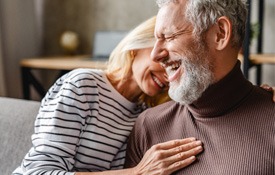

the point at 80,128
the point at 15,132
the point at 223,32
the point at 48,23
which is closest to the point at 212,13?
the point at 223,32

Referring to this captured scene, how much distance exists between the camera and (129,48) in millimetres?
1469

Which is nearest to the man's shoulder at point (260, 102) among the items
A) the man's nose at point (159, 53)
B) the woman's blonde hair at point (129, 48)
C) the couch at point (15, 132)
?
the man's nose at point (159, 53)

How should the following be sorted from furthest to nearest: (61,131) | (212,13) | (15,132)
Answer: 1. (15,132)
2. (61,131)
3. (212,13)

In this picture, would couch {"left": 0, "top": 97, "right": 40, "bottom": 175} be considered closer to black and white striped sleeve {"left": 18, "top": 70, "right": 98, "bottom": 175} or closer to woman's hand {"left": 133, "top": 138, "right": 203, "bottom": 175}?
black and white striped sleeve {"left": 18, "top": 70, "right": 98, "bottom": 175}

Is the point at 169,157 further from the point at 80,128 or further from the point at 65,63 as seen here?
the point at 65,63

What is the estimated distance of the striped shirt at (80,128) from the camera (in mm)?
1315

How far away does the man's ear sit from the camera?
1.16 meters

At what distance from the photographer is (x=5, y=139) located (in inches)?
61.9

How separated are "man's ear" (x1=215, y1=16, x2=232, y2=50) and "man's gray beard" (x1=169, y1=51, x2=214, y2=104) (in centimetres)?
5

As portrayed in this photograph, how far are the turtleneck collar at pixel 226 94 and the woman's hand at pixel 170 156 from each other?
105 millimetres

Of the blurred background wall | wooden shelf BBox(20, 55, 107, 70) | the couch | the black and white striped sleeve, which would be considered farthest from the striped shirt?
the blurred background wall

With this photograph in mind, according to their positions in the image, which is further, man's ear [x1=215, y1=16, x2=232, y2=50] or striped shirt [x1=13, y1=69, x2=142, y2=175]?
striped shirt [x1=13, y1=69, x2=142, y2=175]

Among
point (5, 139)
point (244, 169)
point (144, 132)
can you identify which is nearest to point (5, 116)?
point (5, 139)

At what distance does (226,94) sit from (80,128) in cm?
45
